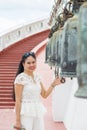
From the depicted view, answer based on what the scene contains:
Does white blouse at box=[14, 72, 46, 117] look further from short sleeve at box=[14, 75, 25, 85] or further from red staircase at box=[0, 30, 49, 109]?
red staircase at box=[0, 30, 49, 109]

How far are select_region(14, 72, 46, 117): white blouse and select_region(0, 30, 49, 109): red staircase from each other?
517 cm

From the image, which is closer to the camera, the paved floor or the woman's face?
the woman's face

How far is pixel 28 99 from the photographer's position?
3.43 metres

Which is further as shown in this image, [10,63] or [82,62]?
[10,63]

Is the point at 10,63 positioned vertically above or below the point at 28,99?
below

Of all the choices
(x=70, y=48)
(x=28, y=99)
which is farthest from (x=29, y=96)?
(x=70, y=48)

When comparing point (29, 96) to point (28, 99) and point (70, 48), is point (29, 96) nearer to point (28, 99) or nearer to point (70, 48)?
point (28, 99)

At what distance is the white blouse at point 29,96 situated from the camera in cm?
340

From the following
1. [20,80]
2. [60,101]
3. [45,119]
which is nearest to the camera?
[20,80]

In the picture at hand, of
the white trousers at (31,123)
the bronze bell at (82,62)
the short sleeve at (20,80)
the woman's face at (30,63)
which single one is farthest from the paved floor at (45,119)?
the bronze bell at (82,62)

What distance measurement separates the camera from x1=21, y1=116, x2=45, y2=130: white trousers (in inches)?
135

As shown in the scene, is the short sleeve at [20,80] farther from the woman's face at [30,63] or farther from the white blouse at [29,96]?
the woman's face at [30,63]

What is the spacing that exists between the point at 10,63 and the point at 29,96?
897cm

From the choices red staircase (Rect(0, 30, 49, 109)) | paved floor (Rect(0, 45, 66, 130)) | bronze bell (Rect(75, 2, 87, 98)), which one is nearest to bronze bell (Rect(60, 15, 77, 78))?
bronze bell (Rect(75, 2, 87, 98))
